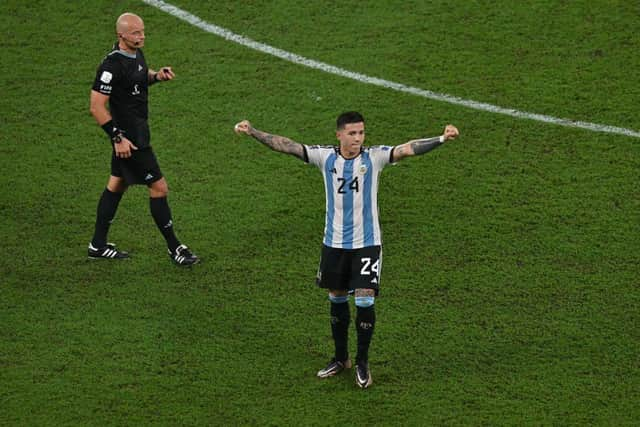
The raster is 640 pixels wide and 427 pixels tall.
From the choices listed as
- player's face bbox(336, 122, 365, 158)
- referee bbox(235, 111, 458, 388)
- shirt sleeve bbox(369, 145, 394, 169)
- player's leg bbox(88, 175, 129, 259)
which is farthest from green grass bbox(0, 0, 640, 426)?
player's face bbox(336, 122, 365, 158)

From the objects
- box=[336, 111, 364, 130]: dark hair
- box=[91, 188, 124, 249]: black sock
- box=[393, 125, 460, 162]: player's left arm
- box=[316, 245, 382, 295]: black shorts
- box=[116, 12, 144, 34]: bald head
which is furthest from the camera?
box=[91, 188, 124, 249]: black sock

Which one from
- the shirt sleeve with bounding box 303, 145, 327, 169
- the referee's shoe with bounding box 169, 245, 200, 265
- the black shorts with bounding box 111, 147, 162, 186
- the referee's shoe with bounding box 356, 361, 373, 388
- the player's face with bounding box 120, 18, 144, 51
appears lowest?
the referee's shoe with bounding box 356, 361, 373, 388

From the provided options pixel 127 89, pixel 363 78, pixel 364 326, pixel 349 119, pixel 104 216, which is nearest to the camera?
pixel 349 119

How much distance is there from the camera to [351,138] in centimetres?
855

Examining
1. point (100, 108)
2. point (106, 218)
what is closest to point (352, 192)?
point (100, 108)

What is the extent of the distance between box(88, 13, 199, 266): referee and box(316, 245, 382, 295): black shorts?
2142 millimetres

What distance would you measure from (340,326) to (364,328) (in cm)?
26

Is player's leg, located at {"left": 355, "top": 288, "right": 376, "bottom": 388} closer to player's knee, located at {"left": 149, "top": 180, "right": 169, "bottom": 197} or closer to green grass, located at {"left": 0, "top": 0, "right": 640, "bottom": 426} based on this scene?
green grass, located at {"left": 0, "top": 0, "right": 640, "bottom": 426}

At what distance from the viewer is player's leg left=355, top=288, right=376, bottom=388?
8727 millimetres

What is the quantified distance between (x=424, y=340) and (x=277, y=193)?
9.49 feet

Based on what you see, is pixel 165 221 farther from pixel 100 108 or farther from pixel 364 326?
pixel 364 326

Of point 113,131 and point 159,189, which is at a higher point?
point 113,131

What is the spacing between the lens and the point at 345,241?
8820 millimetres

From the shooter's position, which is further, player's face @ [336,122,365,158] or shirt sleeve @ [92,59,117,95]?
shirt sleeve @ [92,59,117,95]
